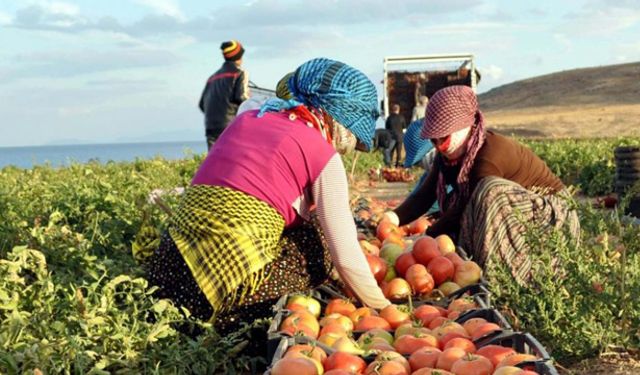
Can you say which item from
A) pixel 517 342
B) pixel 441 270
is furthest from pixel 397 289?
pixel 517 342

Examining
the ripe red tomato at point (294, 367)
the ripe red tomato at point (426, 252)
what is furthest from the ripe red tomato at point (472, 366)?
the ripe red tomato at point (426, 252)

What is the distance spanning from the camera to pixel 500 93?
58.6 meters

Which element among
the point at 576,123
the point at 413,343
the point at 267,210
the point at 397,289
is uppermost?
the point at 267,210

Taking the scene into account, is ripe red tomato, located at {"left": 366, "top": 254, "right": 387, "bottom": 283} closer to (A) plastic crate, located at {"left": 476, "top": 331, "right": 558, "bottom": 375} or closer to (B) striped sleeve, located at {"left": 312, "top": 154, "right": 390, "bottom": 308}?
(B) striped sleeve, located at {"left": 312, "top": 154, "right": 390, "bottom": 308}

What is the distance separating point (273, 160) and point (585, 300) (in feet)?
4.55

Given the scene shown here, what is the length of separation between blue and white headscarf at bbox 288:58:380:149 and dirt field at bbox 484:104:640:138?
1149 inches

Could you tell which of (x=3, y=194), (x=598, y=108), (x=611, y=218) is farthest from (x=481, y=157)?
(x=598, y=108)

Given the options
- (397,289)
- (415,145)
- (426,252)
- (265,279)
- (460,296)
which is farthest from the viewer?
(415,145)

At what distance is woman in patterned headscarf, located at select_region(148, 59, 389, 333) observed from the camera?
3.42m

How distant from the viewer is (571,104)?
47.1 meters

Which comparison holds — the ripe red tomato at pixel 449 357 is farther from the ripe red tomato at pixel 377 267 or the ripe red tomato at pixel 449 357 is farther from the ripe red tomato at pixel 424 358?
the ripe red tomato at pixel 377 267

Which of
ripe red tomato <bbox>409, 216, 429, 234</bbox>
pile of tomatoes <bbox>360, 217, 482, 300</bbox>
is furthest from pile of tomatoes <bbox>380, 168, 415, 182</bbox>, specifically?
pile of tomatoes <bbox>360, 217, 482, 300</bbox>

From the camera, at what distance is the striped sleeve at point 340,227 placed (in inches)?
134

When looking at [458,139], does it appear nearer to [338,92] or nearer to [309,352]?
[338,92]
